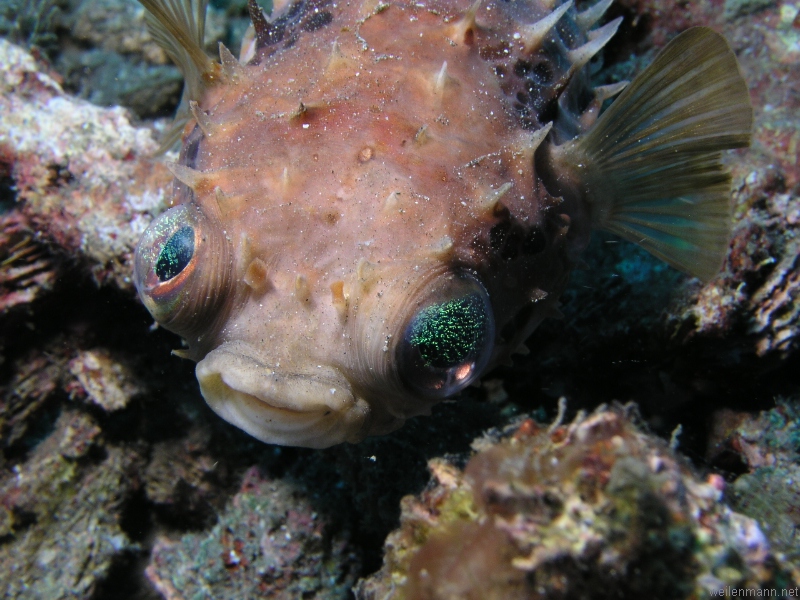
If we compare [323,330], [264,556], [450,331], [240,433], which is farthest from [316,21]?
[264,556]

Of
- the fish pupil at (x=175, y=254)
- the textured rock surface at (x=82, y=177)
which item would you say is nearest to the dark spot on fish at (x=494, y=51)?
the fish pupil at (x=175, y=254)

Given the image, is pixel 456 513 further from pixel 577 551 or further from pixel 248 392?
pixel 248 392

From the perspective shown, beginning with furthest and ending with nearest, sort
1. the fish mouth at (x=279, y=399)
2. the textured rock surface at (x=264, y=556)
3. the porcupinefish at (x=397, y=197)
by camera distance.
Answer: the textured rock surface at (x=264, y=556)
the porcupinefish at (x=397, y=197)
the fish mouth at (x=279, y=399)

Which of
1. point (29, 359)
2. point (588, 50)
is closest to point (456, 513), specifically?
point (588, 50)

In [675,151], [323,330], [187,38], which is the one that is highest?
[187,38]

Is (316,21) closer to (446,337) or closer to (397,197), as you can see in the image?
(397,197)

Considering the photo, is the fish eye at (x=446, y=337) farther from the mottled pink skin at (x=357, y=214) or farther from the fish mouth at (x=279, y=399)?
the fish mouth at (x=279, y=399)
